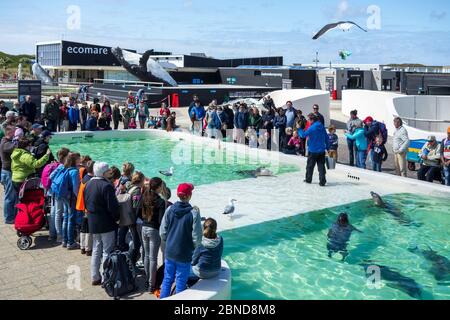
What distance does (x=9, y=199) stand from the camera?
7953 millimetres

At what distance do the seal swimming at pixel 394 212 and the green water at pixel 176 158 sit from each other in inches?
143

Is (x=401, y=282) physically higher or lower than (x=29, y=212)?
lower

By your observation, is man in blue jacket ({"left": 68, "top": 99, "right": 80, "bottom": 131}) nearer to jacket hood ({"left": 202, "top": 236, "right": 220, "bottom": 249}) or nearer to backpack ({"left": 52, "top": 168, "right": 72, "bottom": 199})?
backpack ({"left": 52, "top": 168, "right": 72, "bottom": 199})

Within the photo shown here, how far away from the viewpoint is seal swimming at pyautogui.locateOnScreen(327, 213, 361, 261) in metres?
7.50

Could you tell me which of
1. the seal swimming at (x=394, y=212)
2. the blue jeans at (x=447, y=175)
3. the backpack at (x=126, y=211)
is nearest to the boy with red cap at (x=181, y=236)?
the backpack at (x=126, y=211)

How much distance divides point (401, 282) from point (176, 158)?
989 cm

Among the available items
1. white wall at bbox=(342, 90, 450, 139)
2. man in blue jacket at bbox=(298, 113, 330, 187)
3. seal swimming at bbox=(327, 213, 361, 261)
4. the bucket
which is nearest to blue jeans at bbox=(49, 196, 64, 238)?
seal swimming at bbox=(327, 213, 361, 261)

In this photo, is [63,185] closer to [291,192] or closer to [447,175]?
[291,192]

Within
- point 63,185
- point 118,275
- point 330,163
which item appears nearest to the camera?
point 118,275

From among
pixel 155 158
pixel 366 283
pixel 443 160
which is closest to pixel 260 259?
pixel 366 283

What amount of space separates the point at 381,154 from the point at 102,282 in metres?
8.70

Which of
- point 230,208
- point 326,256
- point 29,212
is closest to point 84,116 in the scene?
point 230,208

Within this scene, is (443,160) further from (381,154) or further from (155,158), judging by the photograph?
(155,158)

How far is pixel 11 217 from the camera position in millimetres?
8062
